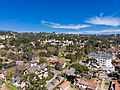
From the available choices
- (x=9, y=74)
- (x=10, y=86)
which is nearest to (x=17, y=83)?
(x=10, y=86)

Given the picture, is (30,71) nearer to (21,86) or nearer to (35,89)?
(21,86)

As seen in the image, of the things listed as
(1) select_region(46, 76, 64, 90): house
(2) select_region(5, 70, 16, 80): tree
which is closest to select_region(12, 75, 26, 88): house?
(2) select_region(5, 70, 16, 80): tree

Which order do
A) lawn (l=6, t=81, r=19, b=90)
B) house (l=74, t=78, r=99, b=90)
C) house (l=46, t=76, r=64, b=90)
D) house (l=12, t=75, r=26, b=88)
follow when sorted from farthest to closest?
house (l=74, t=78, r=99, b=90) → house (l=12, t=75, r=26, b=88) → lawn (l=6, t=81, r=19, b=90) → house (l=46, t=76, r=64, b=90)

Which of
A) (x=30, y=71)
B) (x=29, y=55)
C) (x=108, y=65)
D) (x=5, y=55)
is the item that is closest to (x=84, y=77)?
(x=30, y=71)

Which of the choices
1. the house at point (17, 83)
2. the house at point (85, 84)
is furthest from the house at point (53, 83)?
the house at point (17, 83)

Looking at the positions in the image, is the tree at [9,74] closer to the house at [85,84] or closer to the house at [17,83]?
the house at [17,83]

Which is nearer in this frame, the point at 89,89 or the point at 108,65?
the point at 89,89

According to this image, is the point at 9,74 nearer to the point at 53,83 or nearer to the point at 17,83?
the point at 17,83

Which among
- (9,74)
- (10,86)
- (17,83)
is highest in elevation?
(9,74)

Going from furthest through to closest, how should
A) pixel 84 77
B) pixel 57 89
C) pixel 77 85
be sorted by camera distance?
pixel 84 77 → pixel 77 85 → pixel 57 89

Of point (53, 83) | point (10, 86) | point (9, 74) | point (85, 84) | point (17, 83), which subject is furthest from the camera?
point (9, 74)

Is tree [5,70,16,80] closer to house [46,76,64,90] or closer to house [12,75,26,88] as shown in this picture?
house [12,75,26,88]
